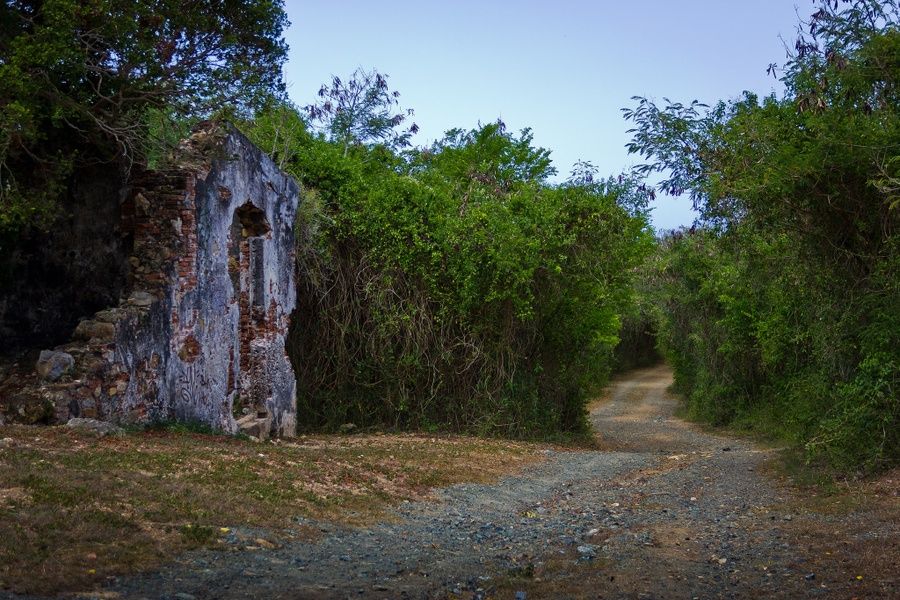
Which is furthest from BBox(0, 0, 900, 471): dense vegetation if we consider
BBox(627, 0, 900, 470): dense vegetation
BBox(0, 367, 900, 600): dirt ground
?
BBox(0, 367, 900, 600): dirt ground

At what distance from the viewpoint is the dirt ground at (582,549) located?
527 centimetres

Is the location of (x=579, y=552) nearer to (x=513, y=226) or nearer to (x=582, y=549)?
(x=582, y=549)

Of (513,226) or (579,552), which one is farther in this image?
(513,226)

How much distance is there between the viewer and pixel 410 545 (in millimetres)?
6645

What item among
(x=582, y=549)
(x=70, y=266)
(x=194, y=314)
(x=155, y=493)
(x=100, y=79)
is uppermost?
(x=100, y=79)

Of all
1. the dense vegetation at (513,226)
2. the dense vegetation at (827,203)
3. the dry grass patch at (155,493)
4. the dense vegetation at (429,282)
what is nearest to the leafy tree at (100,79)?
the dense vegetation at (513,226)

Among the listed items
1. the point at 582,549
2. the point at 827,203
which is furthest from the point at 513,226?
the point at 582,549

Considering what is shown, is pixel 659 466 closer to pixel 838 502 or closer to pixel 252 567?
pixel 838 502

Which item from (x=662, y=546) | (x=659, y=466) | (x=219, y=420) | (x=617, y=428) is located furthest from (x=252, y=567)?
(x=617, y=428)

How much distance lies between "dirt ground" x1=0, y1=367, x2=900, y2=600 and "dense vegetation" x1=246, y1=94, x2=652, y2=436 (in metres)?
5.39

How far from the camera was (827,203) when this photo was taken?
1048cm

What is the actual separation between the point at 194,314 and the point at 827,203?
748cm

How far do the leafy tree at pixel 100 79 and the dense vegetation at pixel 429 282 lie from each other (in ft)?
12.7

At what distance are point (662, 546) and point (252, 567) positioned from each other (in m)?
3.12
